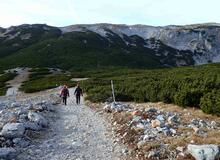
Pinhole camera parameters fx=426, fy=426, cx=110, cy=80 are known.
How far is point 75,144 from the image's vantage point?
16.1 meters

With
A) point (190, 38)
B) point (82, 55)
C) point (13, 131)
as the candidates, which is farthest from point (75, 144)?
point (190, 38)

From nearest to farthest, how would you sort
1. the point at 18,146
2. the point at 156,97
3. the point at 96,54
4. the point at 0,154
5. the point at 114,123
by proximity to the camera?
the point at 0,154 → the point at 18,146 → the point at 114,123 → the point at 156,97 → the point at 96,54

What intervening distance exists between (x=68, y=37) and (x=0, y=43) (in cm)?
2671

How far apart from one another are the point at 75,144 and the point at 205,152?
5578 mm

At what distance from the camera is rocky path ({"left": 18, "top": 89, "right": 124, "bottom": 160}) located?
14.4 m

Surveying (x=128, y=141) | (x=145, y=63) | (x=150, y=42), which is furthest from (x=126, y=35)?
(x=128, y=141)

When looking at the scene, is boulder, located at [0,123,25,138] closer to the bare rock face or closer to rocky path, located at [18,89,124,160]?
→ rocky path, located at [18,89,124,160]

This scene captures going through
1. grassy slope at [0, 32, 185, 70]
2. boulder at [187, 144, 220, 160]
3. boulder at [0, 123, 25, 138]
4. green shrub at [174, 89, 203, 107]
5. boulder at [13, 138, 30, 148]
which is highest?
boulder at [187, 144, 220, 160]

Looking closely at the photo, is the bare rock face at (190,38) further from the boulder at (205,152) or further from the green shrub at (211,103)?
the boulder at (205,152)

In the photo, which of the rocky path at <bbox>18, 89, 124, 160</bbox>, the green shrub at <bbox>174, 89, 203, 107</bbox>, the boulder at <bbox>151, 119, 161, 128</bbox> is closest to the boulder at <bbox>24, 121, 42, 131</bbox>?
the rocky path at <bbox>18, 89, 124, 160</bbox>

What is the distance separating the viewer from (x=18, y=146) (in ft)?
50.8

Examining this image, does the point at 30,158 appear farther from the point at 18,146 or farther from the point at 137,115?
the point at 137,115

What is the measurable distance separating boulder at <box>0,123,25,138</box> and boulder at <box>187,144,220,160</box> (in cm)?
708

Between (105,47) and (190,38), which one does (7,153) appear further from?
(190,38)
